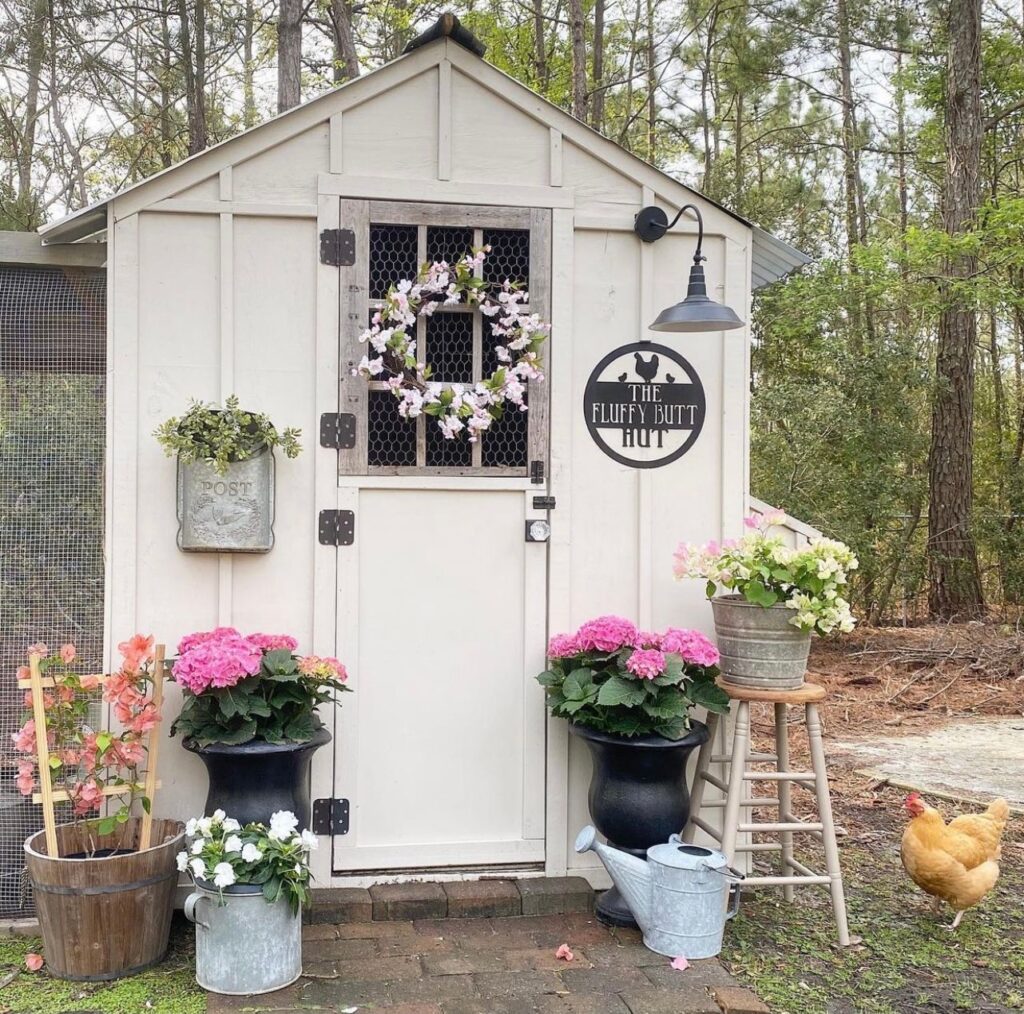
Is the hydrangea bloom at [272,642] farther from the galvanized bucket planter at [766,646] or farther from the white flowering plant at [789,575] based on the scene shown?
the galvanized bucket planter at [766,646]

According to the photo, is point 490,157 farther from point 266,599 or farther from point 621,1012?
point 621,1012

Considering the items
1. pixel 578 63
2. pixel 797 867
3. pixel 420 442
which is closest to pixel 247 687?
pixel 420 442

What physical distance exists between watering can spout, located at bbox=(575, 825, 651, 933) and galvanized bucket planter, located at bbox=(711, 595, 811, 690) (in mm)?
695

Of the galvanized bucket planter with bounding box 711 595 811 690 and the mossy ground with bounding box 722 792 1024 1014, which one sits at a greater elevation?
the galvanized bucket planter with bounding box 711 595 811 690

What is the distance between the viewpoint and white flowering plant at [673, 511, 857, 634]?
3.29 m

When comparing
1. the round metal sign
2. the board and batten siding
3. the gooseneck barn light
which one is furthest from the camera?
the round metal sign

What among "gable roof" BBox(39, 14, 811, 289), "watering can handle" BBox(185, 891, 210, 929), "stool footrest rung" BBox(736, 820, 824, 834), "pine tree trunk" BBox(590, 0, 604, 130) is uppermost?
"pine tree trunk" BBox(590, 0, 604, 130)

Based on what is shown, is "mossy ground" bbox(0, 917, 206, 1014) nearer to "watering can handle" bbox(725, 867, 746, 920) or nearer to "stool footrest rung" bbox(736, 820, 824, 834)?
"watering can handle" bbox(725, 867, 746, 920)

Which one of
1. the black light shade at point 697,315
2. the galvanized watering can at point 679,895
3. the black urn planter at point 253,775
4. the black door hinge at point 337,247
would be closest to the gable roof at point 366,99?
the black door hinge at point 337,247

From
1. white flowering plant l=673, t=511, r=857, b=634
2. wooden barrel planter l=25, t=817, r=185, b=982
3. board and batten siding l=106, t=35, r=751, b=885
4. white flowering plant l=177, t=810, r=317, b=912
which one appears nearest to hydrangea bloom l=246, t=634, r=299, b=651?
board and batten siding l=106, t=35, r=751, b=885

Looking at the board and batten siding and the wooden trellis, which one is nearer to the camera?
the wooden trellis

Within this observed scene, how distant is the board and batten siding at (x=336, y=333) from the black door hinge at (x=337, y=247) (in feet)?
0.15

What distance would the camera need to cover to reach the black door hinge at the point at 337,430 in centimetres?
358

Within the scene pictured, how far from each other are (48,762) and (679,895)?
1999 millimetres
